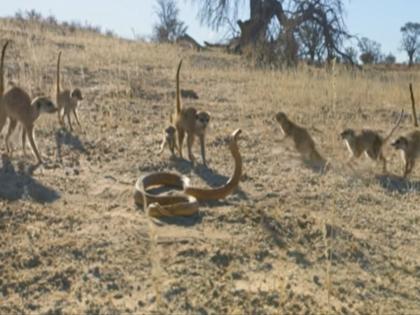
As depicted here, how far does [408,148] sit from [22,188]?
479 centimetres

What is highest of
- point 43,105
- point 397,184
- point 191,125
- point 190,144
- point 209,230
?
point 43,105

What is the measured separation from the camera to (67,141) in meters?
8.61

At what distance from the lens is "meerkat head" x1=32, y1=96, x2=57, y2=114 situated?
8.14m

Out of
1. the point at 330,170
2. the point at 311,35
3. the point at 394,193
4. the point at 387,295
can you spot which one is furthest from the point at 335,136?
the point at 311,35

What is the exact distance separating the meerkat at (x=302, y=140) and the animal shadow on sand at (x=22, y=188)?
11.7ft

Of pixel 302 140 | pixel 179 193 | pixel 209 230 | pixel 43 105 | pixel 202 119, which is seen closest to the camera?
pixel 209 230

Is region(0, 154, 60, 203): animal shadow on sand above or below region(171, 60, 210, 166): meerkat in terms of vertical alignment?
below

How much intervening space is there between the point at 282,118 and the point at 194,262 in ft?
14.8

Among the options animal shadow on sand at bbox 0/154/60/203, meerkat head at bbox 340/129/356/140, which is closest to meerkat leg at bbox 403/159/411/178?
meerkat head at bbox 340/129/356/140

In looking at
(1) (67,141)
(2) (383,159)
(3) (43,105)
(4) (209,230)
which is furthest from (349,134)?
(3) (43,105)

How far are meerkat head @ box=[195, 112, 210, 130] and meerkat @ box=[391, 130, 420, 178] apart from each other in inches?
95.9

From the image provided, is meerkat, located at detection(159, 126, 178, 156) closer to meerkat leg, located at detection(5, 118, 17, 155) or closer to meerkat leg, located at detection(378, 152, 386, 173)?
meerkat leg, located at detection(5, 118, 17, 155)

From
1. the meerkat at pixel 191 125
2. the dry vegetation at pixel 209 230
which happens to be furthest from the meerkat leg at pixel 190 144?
→ the dry vegetation at pixel 209 230

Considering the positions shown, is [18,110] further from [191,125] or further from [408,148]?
[408,148]
